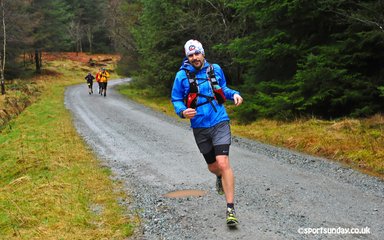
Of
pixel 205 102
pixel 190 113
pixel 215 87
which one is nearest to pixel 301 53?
pixel 215 87

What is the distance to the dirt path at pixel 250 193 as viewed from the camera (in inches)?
185

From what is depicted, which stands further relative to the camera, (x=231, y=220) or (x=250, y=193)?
(x=250, y=193)

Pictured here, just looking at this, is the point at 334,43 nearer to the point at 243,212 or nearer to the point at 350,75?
the point at 350,75

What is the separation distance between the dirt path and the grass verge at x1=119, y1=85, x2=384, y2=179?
55 cm

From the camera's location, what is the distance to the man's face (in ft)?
16.0

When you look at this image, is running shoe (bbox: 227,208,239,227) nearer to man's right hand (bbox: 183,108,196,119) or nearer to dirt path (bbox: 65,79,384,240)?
dirt path (bbox: 65,79,384,240)

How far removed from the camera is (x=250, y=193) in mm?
6199

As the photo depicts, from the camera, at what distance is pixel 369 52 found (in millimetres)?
10930

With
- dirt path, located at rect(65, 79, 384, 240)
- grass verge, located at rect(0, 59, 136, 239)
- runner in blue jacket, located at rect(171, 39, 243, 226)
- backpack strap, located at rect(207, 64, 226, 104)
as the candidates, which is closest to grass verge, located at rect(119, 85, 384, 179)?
dirt path, located at rect(65, 79, 384, 240)

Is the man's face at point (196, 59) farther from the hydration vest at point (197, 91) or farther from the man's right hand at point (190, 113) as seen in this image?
the man's right hand at point (190, 113)

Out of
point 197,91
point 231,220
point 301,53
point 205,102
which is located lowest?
point 231,220

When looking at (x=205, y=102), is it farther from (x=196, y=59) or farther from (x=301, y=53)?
(x=301, y=53)

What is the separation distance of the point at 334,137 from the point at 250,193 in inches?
173

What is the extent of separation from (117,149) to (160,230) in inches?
243
